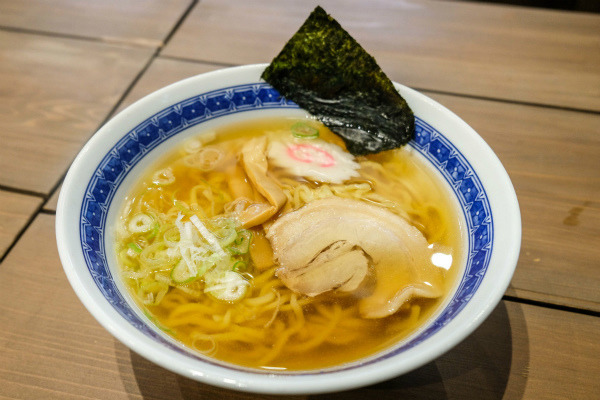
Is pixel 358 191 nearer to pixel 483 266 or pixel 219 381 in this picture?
pixel 483 266

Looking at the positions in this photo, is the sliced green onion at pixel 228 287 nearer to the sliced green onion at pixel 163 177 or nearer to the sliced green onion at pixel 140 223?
the sliced green onion at pixel 140 223

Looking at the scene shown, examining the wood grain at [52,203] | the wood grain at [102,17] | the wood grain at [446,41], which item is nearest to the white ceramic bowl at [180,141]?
the wood grain at [52,203]

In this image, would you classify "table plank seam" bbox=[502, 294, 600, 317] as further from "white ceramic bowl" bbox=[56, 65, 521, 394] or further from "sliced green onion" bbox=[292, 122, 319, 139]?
"sliced green onion" bbox=[292, 122, 319, 139]

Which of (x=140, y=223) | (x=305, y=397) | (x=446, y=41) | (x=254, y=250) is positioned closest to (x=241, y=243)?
(x=254, y=250)

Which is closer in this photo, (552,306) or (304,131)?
(552,306)

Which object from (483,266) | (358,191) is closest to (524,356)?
(483,266)

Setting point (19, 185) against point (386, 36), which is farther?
point (386, 36)

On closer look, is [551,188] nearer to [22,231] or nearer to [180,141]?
[180,141]
